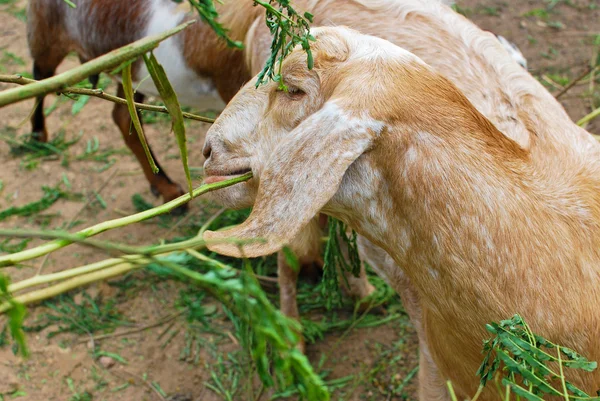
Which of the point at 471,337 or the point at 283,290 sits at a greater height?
the point at 471,337

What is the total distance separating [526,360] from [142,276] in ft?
10.7

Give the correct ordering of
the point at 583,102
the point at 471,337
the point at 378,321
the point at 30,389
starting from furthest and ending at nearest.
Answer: the point at 583,102
the point at 378,321
the point at 30,389
the point at 471,337

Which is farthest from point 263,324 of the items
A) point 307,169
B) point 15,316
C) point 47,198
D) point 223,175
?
point 47,198

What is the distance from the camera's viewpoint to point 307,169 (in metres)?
1.94

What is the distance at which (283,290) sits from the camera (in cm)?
384

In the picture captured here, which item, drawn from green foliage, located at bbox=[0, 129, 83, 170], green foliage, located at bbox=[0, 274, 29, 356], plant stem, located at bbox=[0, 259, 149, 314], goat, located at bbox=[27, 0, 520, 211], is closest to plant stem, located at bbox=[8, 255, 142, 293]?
plant stem, located at bbox=[0, 259, 149, 314]

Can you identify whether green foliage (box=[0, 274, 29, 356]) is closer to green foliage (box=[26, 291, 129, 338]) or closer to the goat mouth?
the goat mouth

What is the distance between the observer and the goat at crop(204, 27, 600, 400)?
6.33 ft

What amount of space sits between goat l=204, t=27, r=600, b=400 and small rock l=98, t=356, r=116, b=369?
83.9 inches

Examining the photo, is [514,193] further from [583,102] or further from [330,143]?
[583,102]

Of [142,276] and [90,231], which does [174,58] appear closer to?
[142,276]

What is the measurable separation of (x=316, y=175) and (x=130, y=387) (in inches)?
96.4

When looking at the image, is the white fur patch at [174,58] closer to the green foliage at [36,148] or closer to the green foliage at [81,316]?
the green foliage at [81,316]

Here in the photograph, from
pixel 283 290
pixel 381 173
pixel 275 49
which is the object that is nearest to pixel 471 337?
pixel 381 173
